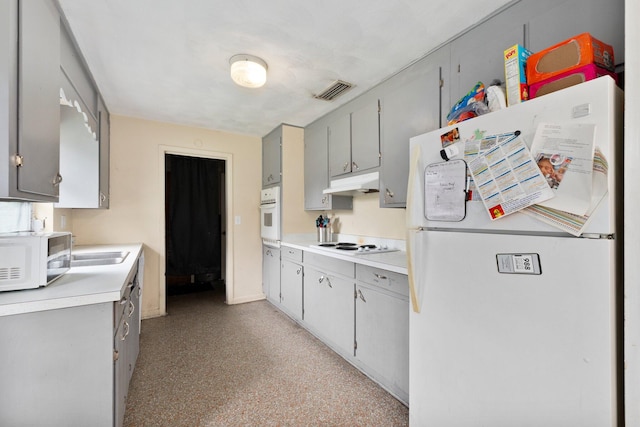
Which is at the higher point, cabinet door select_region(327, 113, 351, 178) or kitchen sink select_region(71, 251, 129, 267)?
cabinet door select_region(327, 113, 351, 178)

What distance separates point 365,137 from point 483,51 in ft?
3.61

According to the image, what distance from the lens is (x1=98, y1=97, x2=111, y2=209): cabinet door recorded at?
2754 mm

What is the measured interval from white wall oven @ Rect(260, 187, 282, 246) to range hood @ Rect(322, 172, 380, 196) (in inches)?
32.5

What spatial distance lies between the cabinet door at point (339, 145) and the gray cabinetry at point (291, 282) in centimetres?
96

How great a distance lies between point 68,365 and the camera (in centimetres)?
124

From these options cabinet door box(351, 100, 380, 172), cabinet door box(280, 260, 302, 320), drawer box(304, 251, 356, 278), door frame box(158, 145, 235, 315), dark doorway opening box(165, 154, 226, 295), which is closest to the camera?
drawer box(304, 251, 356, 278)

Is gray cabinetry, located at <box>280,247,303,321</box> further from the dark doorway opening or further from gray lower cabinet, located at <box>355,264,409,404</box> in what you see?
the dark doorway opening

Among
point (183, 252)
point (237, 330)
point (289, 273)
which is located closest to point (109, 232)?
point (183, 252)

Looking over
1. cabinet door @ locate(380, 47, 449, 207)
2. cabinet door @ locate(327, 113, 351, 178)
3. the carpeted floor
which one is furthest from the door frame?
cabinet door @ locate(380, 47, 449, 207)

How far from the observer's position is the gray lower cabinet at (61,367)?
3.83 feet

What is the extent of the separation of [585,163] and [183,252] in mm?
4660

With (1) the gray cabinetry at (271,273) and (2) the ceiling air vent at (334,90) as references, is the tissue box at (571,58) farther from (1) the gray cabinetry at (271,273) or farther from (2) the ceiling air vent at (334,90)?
(1) the gray cabinetry at (271,273)

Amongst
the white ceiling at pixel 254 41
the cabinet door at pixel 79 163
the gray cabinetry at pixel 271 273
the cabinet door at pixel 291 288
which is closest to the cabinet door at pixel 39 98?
the white ceiling at pixel 254 41

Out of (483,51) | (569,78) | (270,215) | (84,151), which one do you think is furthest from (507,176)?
(84,151)
